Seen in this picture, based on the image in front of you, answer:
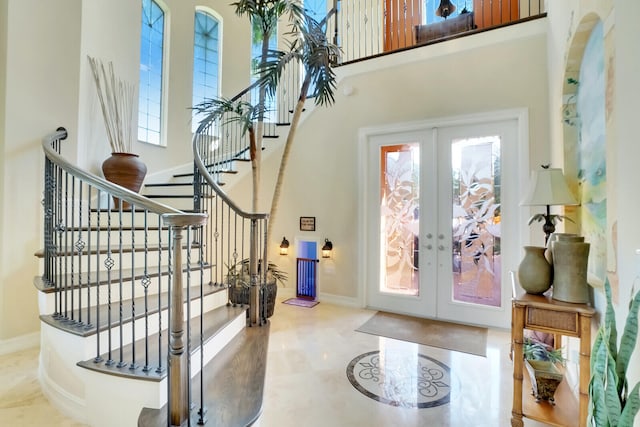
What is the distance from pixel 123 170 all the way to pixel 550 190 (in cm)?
382

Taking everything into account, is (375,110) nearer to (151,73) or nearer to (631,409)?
(151,73)

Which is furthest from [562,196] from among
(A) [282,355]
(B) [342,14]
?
(B) [342,14]

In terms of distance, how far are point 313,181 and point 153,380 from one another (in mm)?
3194

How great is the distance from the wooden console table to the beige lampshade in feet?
1.92

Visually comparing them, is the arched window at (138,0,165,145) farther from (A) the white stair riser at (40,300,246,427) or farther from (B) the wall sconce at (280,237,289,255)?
(A) the white stair riser at (40,300,246,427)

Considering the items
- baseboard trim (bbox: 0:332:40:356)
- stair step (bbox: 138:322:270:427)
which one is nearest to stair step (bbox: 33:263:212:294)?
stair step (bbox: 138:322:270:427)

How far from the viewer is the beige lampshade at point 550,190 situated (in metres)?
1.95

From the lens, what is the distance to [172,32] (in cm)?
491

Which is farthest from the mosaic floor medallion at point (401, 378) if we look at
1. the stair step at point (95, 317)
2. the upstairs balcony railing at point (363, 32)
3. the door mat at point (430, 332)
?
the upstairs balcony railing at point (363, 32)

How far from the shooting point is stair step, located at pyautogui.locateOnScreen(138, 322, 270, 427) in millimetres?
1594

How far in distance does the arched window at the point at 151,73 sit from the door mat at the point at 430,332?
4083mm

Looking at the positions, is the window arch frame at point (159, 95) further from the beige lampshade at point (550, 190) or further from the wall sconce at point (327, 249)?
the beige lampshade at point (550, 190)

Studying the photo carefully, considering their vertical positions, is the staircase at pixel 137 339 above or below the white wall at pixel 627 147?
below

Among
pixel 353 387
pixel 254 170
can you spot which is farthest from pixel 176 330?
pixel 254 170
